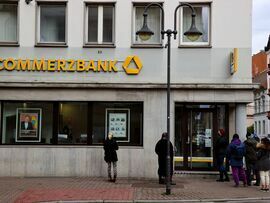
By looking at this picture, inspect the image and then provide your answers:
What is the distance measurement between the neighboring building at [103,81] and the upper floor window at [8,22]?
0.13 feet

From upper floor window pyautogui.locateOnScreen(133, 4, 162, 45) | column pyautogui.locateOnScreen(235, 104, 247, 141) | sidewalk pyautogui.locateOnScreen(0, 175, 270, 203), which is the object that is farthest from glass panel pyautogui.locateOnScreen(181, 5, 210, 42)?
sidewalk pyautogui.locateOnScreen(0, 175, 270, 203)

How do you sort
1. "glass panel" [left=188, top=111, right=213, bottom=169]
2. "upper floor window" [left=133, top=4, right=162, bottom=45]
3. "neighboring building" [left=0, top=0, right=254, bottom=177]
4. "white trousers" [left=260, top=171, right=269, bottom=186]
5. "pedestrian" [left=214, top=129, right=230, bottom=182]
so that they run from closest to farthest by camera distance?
"white trousers" [left=260, top=171, right=269, bottom=186], "pedestrian" [left=214, top=129, right=230, bottom=182], "neighboring building" [left=0, top=0, right=254, bottom=177], "upper floor window" [left=133, top=4, right=162, bottom=45], "glass panel" [left=188, top=111, right=213, bottom=169]

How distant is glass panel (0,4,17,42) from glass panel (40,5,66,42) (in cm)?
109

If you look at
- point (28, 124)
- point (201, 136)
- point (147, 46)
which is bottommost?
point (201, 136)

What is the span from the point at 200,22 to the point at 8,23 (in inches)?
298

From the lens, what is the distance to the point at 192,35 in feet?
50.3

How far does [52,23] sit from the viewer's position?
803 inches

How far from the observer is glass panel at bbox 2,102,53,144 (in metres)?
20.2

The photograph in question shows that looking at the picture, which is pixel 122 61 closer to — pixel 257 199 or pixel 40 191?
pixel 40 191

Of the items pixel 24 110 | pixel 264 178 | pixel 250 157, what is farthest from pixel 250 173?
pixel 24 110

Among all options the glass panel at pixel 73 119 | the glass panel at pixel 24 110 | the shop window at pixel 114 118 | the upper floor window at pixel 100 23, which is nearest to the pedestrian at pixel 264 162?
the shop window at pixel 114 118

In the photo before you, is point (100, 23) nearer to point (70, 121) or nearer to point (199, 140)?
point (70, 121)

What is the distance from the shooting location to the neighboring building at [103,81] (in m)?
19.7

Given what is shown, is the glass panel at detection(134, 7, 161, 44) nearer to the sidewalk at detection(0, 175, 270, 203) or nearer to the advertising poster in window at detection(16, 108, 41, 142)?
the advertising poster in window at detection(16, 108, 41, 142)
